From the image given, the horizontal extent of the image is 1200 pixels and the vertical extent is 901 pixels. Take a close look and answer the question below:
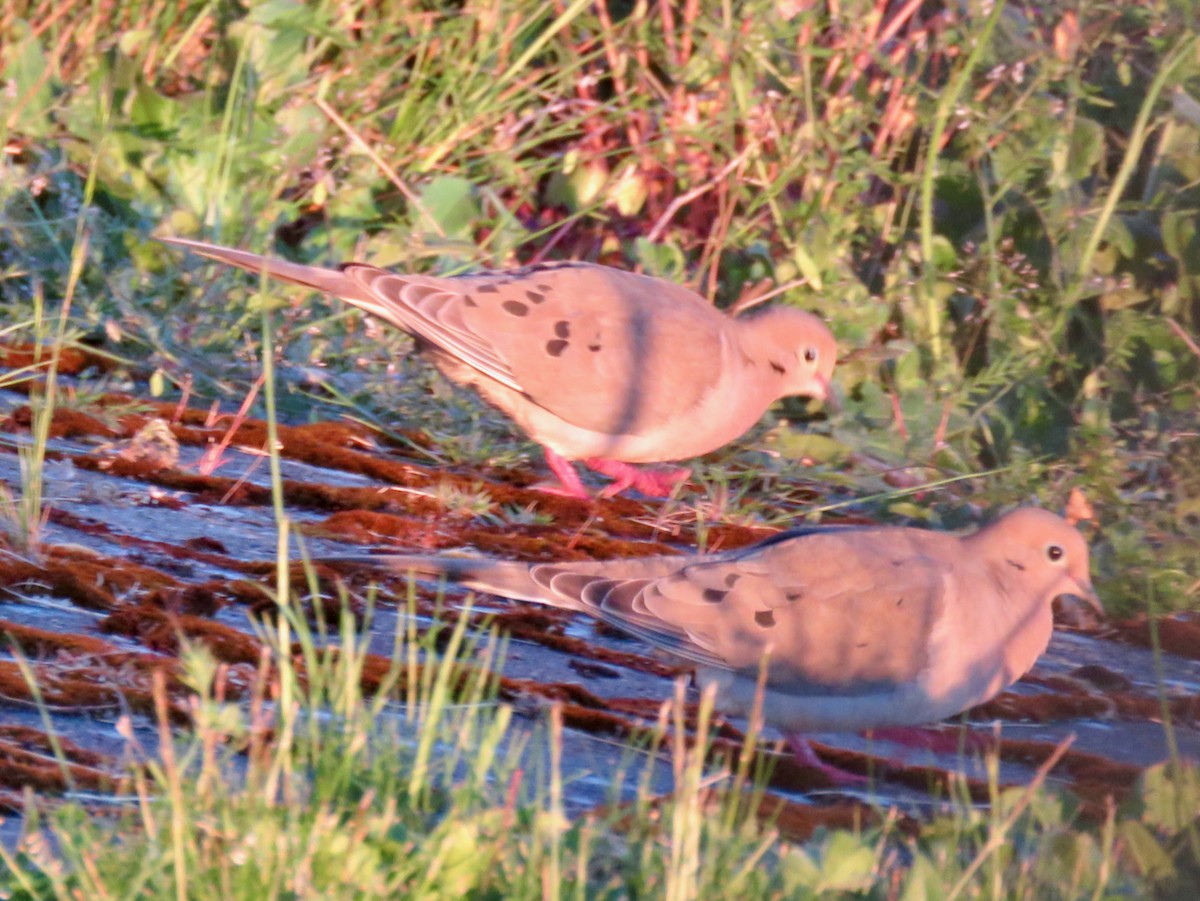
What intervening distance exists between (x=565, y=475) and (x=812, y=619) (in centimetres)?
154

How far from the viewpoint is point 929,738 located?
3.04 meters

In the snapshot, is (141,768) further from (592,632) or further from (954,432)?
(954,432)

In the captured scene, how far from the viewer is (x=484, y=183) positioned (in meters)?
6.45

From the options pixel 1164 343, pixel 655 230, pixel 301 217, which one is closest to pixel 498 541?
pixel 1164 343

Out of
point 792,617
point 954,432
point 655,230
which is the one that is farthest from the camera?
point 655,230

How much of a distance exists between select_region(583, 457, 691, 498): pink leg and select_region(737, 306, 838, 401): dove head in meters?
0.46

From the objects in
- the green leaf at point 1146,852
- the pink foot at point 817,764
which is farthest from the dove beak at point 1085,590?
the green leaf at point 1146,852

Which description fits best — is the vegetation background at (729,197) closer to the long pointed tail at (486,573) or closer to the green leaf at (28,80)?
the green leaf at (28,80)

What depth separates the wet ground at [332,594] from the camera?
238 centimetres

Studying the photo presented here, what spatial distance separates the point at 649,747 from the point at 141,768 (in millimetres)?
822

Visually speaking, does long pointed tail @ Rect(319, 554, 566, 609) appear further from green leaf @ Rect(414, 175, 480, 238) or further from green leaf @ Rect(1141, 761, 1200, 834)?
green leaf @ Rect(414, 175, 480, 238)

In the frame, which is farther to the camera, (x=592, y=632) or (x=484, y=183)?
(x=484, y=183)

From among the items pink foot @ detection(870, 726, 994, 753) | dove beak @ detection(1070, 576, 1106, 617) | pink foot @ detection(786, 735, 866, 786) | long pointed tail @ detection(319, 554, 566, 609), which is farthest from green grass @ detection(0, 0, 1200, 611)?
long pointed tail @ detection(319, 554, 566, 609)

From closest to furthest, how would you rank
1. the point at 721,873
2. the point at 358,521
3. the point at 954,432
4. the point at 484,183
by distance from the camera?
the point at 721,873 → the point at 358,521 → the point at 954,432 → the point at 484,183
